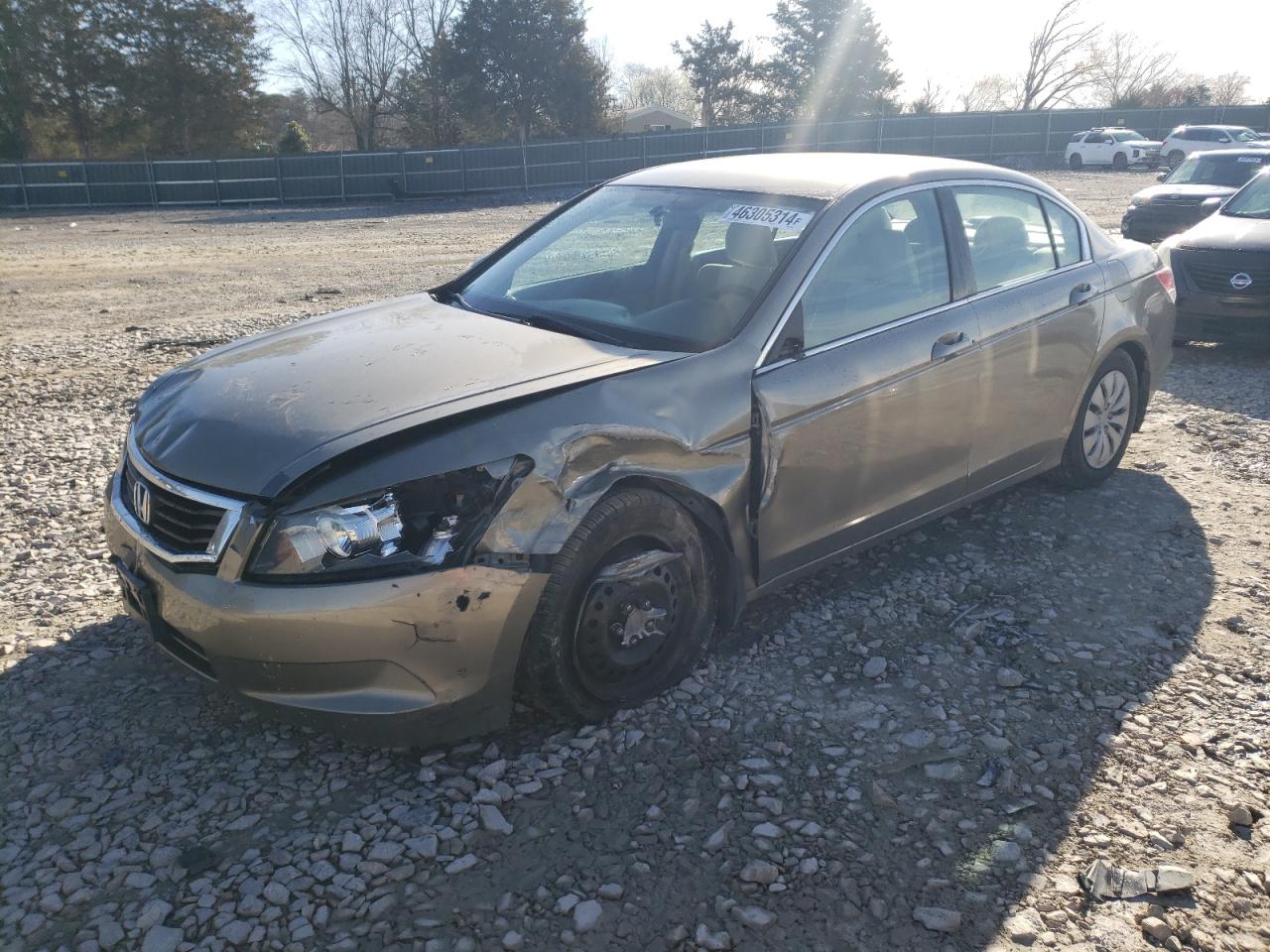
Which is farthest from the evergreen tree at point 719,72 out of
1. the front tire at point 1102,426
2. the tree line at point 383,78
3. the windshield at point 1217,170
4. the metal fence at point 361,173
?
the front tire at point 1102,426

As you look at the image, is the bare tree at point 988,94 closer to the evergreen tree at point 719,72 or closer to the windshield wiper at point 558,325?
the evergreen tree at point 719,72

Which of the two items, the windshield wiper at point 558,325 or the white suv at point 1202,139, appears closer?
the windshield wiper at point 558,325

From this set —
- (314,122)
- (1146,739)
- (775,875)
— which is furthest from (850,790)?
(314,122)

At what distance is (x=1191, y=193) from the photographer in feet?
47.4

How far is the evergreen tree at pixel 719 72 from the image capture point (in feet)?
178

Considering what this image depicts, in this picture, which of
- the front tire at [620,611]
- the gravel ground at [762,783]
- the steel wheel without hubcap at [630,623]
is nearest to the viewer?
the gravel ground at [762,783]

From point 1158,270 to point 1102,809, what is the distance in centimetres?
372


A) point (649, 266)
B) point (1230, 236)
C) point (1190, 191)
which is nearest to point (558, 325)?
point (649, 266)

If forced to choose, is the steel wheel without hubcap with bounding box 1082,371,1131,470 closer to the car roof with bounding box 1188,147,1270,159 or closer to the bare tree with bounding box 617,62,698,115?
the car roof with bounding box 1188,147,1270,159

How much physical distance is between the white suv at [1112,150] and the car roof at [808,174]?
1506 inches

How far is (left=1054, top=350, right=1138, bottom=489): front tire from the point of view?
5.27 meters

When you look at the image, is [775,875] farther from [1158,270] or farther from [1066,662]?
[1158,270]

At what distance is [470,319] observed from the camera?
4020 mm

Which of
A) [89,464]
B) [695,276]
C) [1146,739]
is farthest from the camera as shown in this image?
[89,464]
